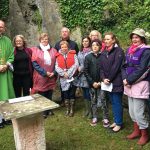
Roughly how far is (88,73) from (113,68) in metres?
0.81

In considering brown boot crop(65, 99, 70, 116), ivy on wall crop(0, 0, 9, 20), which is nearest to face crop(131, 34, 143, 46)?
brown boot crop(65, 99, 70, 116)

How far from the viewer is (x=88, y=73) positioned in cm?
743

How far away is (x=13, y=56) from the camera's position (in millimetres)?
7723

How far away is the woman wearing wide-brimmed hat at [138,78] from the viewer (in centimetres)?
606

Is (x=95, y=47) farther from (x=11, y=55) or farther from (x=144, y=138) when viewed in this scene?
(x=144, y=138)

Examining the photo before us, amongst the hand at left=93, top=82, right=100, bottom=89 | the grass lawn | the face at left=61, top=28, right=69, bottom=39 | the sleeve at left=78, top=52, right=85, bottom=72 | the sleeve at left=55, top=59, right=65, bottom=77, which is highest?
the face at left=61, top=28, right=69, bottom=39

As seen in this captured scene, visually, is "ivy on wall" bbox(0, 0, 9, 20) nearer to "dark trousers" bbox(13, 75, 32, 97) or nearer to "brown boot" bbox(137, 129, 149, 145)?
"dark trousers" bbox(13, 75, 32, 97)

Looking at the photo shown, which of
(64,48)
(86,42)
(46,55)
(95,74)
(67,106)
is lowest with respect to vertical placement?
(67,106)

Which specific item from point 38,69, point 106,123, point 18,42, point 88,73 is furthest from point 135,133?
point 18,42

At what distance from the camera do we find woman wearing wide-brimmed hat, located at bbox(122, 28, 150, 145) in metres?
6.06

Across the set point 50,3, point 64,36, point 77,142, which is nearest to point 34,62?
point 64,36

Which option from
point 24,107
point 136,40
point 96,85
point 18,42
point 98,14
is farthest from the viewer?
point 98,14

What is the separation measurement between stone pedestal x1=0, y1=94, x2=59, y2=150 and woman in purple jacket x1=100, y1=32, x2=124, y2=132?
1.52 meters

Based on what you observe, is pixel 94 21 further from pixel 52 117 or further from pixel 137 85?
pixel 137 85
